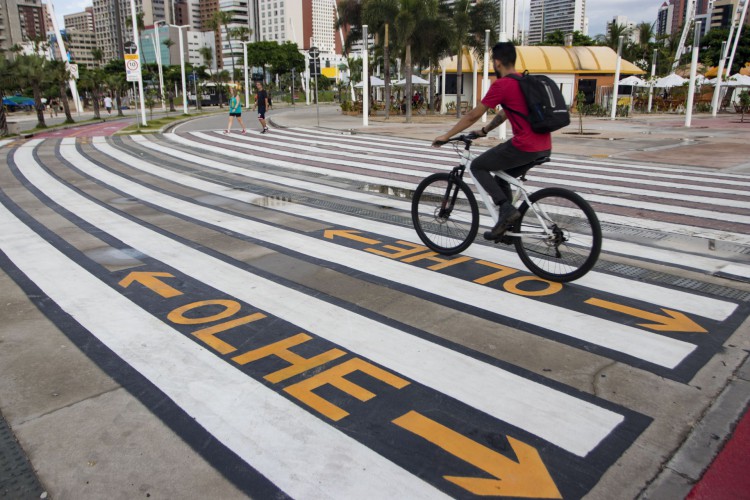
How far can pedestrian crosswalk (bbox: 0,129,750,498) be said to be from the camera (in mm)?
2928

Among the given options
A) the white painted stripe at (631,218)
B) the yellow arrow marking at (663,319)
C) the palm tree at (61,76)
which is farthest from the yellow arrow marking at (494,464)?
the palm tree at (61,76)

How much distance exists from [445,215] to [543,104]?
5.48 feet

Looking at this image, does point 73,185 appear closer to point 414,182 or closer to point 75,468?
point 414,182

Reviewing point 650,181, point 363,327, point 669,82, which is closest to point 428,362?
point 363,327

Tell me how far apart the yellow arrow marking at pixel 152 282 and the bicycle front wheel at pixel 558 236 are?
3137 millimetres

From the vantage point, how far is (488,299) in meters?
4.98

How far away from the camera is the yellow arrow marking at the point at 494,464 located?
2.64 metres

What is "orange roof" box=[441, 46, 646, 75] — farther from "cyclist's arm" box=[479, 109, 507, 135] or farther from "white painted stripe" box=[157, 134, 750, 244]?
"cyclist's arm" box=[479, 109, 507, 135]

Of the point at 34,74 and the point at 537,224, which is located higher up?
the point at 34,74

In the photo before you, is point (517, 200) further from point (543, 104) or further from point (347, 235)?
point (347, 235)

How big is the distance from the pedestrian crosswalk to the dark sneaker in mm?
400

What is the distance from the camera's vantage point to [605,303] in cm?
489

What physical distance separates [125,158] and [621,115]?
30.3 m

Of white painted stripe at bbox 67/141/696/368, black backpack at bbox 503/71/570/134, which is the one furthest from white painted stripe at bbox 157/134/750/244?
black backpack at bbox 503/71/570/134
